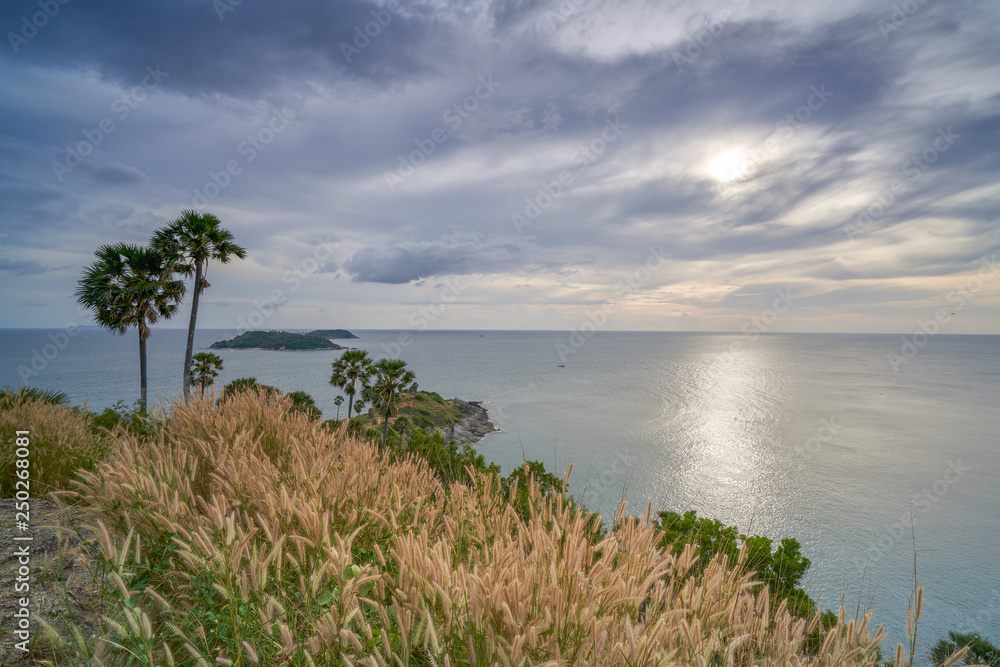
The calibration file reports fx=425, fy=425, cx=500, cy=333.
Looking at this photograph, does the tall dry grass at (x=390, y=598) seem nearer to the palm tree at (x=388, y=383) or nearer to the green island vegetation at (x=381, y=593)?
the green island vegetation at (x=381, y=593)

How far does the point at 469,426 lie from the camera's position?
209 feet

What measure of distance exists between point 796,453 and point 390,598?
73.9 meters

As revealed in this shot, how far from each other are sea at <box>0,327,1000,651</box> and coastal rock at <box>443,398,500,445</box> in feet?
9.11

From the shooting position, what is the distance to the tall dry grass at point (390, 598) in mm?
1890

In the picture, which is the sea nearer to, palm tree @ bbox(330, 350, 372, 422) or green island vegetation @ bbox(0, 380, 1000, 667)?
green island vegetation @ bbox(0, 380, 1000, 667)

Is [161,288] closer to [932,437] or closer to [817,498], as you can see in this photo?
[817,498]

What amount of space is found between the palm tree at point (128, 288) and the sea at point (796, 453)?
82.1 inches

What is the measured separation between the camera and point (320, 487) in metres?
3.52

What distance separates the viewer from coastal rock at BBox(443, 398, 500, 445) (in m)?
58.4

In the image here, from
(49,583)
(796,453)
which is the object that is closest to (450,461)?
(49,583)

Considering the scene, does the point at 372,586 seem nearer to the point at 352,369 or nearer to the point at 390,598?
the point at 390,598

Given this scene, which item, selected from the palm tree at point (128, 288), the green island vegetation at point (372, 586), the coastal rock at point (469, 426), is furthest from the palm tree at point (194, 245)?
the coastal rock at point (469, 426)

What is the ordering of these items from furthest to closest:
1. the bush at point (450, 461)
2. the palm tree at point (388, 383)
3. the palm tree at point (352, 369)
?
the palm tree at point (352, 369), the palm tree at point (388, 383), the bush at point (450, 461)

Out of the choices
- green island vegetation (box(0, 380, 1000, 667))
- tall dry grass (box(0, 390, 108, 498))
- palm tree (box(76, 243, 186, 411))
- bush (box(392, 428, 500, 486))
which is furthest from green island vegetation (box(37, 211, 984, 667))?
palm tree (box(76, 243, 186, 411))
